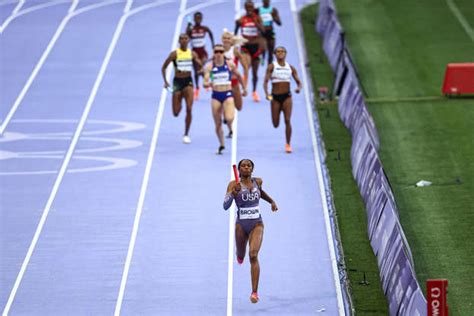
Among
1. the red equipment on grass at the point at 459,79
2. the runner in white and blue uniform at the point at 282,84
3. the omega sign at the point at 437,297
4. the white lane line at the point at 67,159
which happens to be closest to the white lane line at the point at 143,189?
the white lane line at the point at 67,159

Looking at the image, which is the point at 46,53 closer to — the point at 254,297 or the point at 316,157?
the point at 316,157

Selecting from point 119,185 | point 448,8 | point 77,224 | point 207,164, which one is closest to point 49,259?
point 77,224

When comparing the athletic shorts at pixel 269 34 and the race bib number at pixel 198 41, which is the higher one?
the race bib number at pixel 198 41

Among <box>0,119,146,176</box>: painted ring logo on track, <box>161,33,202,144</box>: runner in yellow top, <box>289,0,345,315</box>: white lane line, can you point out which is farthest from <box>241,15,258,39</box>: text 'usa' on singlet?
<box>161,33,202,144</box>: runner in yellow top

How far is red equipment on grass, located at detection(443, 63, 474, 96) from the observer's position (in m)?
28.5

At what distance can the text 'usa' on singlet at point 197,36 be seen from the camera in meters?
29.1

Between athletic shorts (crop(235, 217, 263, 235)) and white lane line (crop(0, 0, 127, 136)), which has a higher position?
athletic shorts (crop(235, 217, 263, 235))

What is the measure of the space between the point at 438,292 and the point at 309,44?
20.9m

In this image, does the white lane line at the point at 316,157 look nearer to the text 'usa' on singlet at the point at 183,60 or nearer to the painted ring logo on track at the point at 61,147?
the text 'usa' on singlet at the point at 183,60

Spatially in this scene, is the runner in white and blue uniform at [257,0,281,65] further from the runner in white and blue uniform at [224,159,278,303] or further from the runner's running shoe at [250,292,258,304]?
the runner's running shoe at [250,292,258,304]

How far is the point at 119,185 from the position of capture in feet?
77.1

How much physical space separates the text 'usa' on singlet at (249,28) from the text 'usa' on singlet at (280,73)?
4712 millimetres

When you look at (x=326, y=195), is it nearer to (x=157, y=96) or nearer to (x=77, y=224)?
(x=77, y=224)

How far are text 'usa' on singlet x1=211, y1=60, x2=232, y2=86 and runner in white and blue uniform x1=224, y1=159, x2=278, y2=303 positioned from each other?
283 inches
